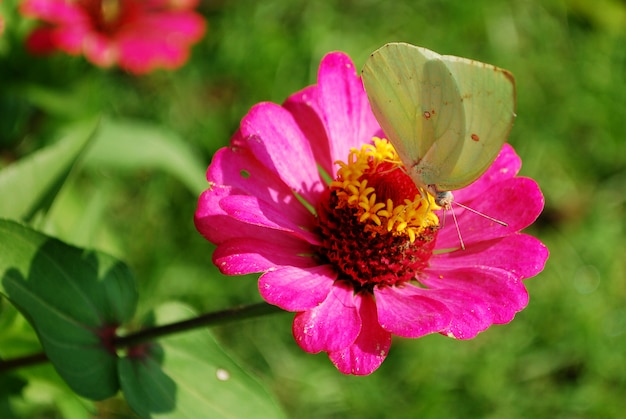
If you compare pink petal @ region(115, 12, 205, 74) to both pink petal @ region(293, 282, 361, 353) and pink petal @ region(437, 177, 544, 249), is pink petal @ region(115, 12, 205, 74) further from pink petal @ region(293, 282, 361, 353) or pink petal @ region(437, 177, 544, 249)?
pink petal @ region(293, 282, 361, 353)

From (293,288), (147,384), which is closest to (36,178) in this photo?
(147,384)

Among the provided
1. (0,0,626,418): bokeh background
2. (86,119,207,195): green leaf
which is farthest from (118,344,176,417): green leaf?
(86,119,207,195): green leaf

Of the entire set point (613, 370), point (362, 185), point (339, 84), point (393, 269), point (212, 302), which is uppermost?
point (339, 84)

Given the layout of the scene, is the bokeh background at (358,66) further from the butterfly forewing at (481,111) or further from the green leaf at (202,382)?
the butterfly forewing at (481,111)

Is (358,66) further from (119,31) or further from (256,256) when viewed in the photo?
(256,256)

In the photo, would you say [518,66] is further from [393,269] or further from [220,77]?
[393,269]

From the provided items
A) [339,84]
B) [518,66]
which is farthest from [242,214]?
[518,66]
